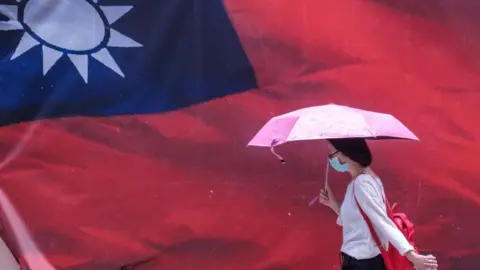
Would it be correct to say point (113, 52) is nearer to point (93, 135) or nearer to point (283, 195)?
point (93, 135)

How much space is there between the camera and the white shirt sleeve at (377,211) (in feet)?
10.3

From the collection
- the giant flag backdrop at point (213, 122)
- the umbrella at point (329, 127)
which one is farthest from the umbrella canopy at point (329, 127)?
the giant flag backdrop at point (213, 122)

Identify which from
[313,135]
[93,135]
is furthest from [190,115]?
[313,135]

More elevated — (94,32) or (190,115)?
(94,32)

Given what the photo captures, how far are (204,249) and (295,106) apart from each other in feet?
3.38

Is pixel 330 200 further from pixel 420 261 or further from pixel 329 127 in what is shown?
pixel 420 261

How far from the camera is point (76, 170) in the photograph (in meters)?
4.16

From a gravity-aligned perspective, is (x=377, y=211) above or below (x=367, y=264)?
above

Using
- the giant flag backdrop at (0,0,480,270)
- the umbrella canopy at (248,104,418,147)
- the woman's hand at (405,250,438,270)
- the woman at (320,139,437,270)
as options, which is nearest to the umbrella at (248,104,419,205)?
the umbrella canopy at (248,104,418,147)

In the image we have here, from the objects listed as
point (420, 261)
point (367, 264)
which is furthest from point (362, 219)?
point (420, 261)

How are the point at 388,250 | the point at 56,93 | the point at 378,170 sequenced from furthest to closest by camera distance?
the point at 378,170, the point at 56,93, the point at 388,250

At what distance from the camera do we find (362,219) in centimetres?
330

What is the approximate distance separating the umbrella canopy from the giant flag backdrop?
73 cm

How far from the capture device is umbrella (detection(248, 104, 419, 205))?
3299 mm
